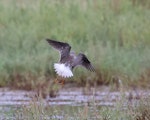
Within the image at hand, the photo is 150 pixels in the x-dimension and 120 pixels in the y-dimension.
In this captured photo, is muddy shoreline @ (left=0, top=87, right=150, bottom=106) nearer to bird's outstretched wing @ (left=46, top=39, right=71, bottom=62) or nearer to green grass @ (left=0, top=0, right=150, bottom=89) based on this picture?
green grass @ (left=0, top=0, right=150, bottom=89)

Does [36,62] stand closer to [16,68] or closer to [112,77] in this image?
[16,68]

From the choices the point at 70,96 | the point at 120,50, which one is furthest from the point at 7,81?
the point at 120,50

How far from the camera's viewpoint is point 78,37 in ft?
37.8

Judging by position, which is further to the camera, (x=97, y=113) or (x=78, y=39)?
(x=78, y=39)

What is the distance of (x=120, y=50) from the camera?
10867 mm

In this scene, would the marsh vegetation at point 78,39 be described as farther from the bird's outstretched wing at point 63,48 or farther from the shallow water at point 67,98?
the bird's outstretched wing at point 63,48

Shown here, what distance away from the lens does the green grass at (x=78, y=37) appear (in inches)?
393

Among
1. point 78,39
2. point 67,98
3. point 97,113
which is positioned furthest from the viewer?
point 78,39

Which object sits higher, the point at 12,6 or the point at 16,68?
the point at 12,6

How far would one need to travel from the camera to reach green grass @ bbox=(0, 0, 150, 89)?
9.99 m

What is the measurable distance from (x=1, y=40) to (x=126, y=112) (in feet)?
14.9

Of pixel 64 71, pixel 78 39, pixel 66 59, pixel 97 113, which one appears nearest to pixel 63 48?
pixel 66 59

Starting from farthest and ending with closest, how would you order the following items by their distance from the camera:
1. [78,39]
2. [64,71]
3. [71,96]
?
[78,39], [71,96], [64,71]

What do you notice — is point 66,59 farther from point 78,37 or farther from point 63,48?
point 78,37
